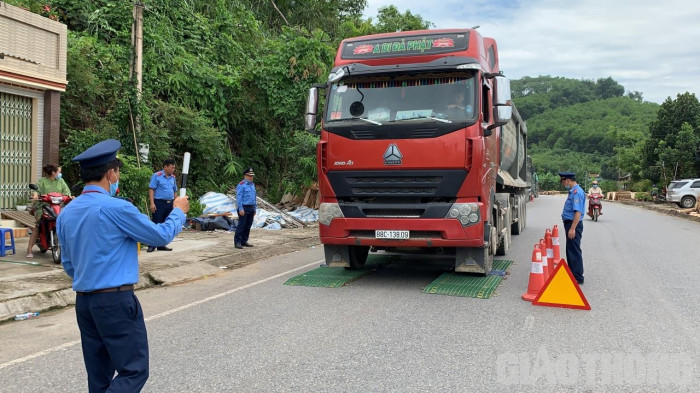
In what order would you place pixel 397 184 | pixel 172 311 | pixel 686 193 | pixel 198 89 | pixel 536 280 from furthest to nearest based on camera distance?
pixel 686 193 → pixel 198 89 → pixel 397 184 → pixel 536 280 → pixel 172 311

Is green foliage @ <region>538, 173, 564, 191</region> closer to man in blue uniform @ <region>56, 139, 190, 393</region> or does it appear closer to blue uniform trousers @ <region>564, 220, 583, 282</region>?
blue uniform trousers @ <region>564, 220, 583, 282</region>

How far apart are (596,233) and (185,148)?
1276 centimetres

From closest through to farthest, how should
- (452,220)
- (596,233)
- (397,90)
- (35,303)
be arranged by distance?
(35,303) → (452,220) → (397,90) → (596,233)

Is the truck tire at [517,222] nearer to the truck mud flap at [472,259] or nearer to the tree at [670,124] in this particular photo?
the truck mud flap at [472,259]

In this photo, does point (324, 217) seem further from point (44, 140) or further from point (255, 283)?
point (44, 140)

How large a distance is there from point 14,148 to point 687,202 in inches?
1238

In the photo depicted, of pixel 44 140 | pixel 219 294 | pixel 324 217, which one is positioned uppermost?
pixel 44 140

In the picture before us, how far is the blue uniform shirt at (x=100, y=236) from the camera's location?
2865mm

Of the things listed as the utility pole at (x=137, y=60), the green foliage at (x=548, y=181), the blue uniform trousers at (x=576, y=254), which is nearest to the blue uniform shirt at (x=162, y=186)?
the utility pole at (x=137, y=60)

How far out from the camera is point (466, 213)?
284 inches

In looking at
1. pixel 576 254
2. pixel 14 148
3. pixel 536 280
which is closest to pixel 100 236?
pixel 536 280

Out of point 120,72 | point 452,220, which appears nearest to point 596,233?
point 452,220

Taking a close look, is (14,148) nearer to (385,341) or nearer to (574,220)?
(385,341)

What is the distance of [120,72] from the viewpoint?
1497cm
